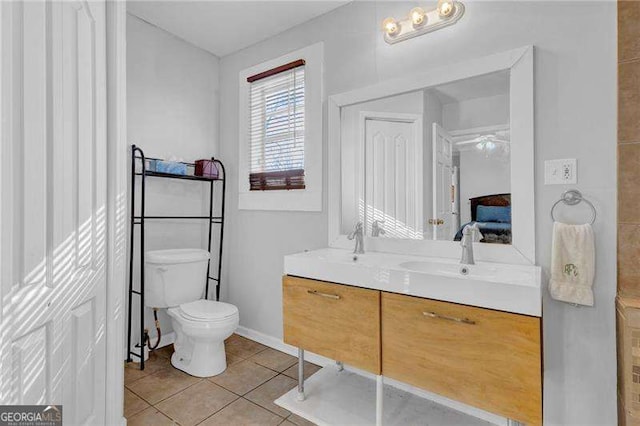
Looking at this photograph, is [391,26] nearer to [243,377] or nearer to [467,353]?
[467,353]

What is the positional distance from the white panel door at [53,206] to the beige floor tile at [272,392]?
79cm

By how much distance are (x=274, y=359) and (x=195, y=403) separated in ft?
2.24

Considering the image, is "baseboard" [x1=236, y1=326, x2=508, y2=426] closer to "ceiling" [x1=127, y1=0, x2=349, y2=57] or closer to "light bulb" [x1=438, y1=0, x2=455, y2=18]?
"light bulb" [x1=438, y1=0, x2=455, y2=18]

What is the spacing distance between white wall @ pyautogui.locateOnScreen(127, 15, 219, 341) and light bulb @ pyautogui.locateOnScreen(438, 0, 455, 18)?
207 cm

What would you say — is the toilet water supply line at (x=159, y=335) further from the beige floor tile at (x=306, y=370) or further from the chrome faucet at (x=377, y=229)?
Answer: the chrome faucet at (x=377, y=229)

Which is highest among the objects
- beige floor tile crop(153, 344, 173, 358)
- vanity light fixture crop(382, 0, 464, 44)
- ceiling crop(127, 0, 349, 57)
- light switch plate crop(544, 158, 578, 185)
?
ceiling crop(127, 0, 349, 57)

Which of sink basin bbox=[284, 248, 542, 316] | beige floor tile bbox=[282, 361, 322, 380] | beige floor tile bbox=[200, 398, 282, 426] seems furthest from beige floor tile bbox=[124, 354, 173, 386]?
sink basin bbox=[284, 248, 542, 316]

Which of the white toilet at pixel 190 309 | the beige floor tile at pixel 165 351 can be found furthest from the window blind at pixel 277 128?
the beige floor tile at pixel 165 351

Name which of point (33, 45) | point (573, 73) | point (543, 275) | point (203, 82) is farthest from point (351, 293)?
point (203, 82)

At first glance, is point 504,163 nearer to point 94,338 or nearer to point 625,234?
point 625,234

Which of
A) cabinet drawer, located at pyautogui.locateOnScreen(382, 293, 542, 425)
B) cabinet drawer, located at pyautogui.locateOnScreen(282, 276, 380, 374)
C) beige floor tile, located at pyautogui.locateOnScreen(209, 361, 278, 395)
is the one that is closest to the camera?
cabinet drawer, located at pyautogui.locateOnScreen(382, 293, 542, 425)

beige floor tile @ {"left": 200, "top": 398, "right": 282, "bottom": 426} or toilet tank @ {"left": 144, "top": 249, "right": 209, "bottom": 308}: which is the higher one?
toilet tank @ {"left": 144, "top": 249, "right": 209, "bottom": 308}

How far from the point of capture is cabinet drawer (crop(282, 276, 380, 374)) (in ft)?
5.30

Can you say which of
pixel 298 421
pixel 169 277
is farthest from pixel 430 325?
pixel 169 277
